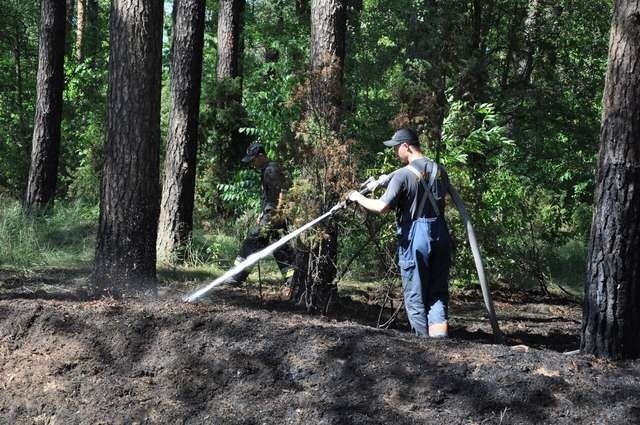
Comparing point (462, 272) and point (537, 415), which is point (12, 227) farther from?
point (537, 415)

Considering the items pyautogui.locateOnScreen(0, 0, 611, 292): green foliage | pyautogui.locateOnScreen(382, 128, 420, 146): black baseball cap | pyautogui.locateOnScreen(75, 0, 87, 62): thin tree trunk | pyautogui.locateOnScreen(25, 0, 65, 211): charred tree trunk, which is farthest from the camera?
pyautogui.locateOnScreen(75, 0, 87, 62): thin tree trunk

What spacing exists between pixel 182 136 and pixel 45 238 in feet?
8.55

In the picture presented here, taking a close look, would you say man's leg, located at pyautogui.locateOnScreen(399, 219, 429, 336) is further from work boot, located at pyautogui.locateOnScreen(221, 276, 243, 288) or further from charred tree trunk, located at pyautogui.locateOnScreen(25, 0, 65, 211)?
charred tree trunk, located at pyautogui.locateOnScreen(25, 0, 65, 211)

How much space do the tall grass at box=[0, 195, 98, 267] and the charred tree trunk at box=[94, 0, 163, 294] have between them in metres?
3.66

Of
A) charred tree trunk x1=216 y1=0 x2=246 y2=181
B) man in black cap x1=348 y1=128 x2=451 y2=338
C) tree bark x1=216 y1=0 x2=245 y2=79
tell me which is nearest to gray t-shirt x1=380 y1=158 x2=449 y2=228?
man in black cap x1=348 y1=128 x2=451 y2=338

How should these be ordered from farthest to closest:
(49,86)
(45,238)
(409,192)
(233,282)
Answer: (49,86)
(45,238)
(233,282)
(409,192)

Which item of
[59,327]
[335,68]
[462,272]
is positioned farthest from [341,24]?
[59,327]

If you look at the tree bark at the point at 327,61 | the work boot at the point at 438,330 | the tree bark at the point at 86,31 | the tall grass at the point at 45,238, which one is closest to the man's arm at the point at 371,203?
the work boot at the point at 438,330

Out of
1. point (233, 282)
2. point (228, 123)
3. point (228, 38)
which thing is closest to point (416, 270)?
point (233, 282)

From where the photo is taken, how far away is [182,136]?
11734 millimetres

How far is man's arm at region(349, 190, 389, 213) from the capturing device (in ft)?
19.4

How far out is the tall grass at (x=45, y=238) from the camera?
34.9 ft

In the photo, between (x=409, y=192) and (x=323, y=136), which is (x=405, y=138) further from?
(x=323, y=136)

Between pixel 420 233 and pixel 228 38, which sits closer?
pixel 420 233
